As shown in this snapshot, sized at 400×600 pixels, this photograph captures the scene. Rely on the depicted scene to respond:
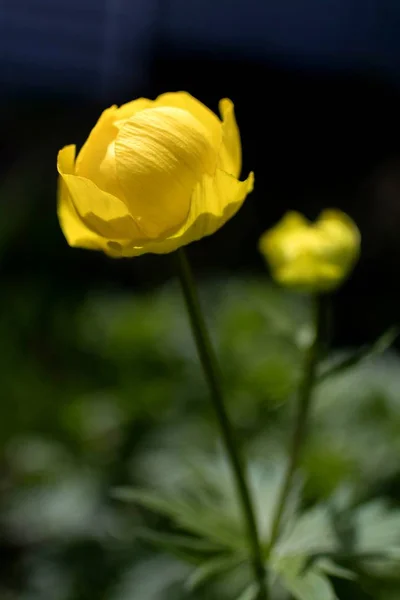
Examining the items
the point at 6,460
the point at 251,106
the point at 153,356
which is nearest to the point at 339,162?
the point at 251,106

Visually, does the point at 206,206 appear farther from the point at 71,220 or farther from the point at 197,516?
the point at 197,516

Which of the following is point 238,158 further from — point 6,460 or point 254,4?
point 254,4

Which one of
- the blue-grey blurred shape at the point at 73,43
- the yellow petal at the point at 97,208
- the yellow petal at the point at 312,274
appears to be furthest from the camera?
the blue-grey blurred shape at the point at 73,43

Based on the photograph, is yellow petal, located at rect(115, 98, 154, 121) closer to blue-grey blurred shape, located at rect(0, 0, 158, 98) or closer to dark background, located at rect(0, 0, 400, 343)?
dark background, located at rect(0, 0, 400, 343)

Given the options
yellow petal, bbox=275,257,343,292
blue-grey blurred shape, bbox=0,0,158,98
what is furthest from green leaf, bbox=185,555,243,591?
blue-grey blurred shape, bbox=0,0,158,98

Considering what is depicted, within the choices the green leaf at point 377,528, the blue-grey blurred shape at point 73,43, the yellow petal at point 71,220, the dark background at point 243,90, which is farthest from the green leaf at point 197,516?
the blue-grey blurred shape at point 73,43

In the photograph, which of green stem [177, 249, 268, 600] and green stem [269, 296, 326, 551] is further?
green stem [269, 296, 326, 551]

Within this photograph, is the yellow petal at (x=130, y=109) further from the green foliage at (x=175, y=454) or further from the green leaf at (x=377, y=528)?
the green leaf at (x=377, y=528)
